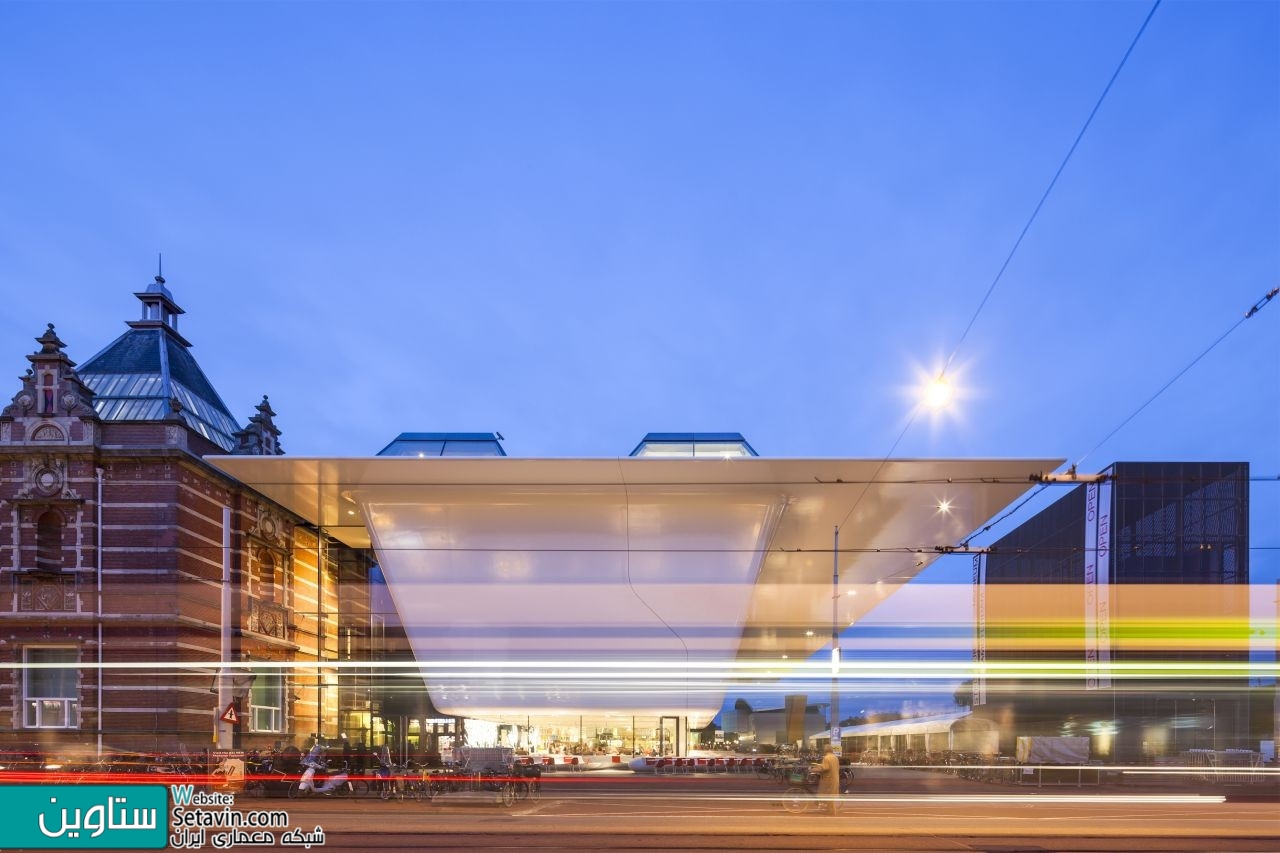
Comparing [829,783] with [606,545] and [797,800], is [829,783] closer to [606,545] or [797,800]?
[797,800]

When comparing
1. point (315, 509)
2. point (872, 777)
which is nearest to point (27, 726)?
point (315, 509)

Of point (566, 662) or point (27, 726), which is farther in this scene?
point (27, 726)

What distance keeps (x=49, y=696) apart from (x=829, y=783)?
819 inches

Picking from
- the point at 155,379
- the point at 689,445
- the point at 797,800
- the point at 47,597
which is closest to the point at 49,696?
the point at 47,597

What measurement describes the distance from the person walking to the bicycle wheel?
0.80ft

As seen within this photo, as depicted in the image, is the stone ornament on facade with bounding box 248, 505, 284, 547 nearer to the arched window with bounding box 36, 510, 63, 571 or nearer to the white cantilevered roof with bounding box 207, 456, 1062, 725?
the arched window with bounding box 36, 510, 63, 571

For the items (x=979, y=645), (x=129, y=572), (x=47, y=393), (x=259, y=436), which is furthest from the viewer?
(x=259, y=436)

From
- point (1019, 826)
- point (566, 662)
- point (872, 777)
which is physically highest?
point (566, 662)

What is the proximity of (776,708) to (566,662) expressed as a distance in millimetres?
3771

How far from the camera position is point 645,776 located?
16.5 m

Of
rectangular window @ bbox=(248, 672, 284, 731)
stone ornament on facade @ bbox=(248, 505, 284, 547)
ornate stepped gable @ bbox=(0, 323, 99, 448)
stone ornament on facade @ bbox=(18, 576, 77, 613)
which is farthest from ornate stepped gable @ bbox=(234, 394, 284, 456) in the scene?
rectangular window @ bbox=(248, 672, 284, 731)

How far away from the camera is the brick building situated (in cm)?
2344

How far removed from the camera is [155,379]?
2955 cm

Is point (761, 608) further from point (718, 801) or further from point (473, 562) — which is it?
point (473, 562)
